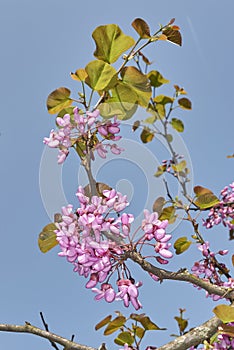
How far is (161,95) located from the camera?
10.5 ft

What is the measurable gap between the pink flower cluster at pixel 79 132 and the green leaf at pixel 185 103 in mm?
2027

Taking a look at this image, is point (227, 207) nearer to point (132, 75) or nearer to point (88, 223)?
point (132, 75)

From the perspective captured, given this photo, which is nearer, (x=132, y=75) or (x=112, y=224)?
(x=112, y=224)

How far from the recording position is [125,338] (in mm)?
2162

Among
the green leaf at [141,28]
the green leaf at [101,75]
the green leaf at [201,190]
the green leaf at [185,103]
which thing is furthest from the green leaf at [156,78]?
the green leaf at [101,75]

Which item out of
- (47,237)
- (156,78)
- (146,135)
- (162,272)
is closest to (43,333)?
(47,237)

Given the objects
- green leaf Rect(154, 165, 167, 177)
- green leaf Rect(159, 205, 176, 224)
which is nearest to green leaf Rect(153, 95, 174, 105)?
green leaf Rect(154, 165, 167, 177)

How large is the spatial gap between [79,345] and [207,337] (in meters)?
0.50

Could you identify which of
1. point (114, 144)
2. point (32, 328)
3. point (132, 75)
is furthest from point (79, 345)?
point (132, 75)

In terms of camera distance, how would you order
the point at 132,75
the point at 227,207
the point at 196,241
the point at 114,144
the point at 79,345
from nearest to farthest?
the point at 79,345, the point at 132,75, the point at 114,144, the point at 196,241, the point at 227,207

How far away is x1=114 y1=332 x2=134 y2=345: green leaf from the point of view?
214cm

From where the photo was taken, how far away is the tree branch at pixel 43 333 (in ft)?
4.92

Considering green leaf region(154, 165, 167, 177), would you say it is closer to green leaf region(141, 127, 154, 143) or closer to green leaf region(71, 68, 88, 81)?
green leaf region(141, 127, 154, 143)

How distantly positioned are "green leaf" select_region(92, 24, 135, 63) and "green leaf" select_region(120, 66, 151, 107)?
0.08 m
